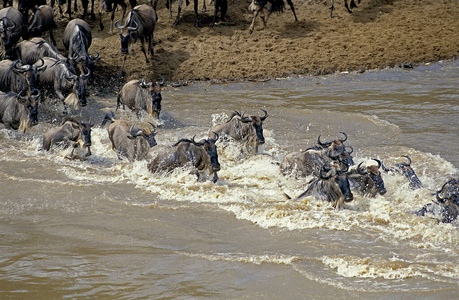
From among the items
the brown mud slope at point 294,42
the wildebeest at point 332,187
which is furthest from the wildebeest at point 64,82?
the wildebeest at point 332,187

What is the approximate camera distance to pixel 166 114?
1270cm

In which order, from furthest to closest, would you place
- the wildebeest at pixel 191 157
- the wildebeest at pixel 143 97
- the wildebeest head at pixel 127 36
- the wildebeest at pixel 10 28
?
the wildebeest head at pixel 127 36 → the wildebeest at pixel 10 28 → the wildebeest at pixel 143 97 → the wildebeest at pixel 191 157

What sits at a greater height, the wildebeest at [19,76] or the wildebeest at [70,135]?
the wildebeest at [19,76]

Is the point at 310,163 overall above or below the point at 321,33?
below

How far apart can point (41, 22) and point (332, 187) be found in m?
11.5

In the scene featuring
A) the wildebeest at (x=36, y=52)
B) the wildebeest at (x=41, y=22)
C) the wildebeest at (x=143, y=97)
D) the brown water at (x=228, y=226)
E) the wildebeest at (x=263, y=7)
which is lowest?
the brown water at (x=228, y=226)

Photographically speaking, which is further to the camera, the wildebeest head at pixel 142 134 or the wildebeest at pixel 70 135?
the wildebeest at pixel 70 135

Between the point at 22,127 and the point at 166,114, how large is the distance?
3045 millimetres

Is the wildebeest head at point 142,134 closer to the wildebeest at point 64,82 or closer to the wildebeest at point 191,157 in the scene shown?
the wildebeest at point 191,157

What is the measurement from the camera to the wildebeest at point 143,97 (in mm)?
11656

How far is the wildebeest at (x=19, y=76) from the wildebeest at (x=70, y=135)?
270 centimetres

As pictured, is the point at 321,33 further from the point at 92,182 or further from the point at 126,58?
the point at 92,182

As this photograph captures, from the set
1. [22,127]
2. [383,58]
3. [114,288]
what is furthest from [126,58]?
[114,288]

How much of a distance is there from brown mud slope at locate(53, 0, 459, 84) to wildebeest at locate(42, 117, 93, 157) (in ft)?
16.2
